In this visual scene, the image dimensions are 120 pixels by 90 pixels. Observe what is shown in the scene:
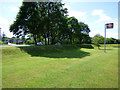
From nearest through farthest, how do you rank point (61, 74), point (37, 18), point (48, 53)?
point (61, 74), point (48, 53), point (37, 18)

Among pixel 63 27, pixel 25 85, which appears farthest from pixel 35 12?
pixel 25 85

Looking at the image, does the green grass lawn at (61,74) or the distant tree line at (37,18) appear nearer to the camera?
the green grass lawn at (61,74)

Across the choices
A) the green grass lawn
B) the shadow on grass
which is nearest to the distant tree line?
the shadow on grass

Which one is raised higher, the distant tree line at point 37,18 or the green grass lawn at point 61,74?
the distant tree line at point 37,18

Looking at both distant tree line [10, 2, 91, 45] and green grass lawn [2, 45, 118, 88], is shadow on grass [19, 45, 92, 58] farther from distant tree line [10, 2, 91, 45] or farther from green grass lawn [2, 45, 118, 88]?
distant tree line [10, 2, 91, 45]

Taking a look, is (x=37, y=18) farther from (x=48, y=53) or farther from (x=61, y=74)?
(x=61, y=74)

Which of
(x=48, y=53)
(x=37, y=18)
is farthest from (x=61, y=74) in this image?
(x=37, y=18)

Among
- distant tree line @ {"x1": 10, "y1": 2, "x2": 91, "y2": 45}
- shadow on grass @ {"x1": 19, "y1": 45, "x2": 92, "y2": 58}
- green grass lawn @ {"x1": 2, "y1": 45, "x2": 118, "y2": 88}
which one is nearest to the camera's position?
green grass lawn @ {"x1": 2, "y1": 45, "x2": 118, "y2": 88}

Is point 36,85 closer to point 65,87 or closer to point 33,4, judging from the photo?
point 65,87

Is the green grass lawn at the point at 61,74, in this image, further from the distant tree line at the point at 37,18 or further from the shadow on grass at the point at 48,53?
the distant tree line at the point at 37,18

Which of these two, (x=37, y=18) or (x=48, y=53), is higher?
(x=37, y=18)

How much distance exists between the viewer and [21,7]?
23812 mm

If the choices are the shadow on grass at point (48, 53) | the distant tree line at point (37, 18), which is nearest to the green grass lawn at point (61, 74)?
the shadow on grass at point (48, 53)

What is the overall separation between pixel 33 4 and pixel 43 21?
580 cm
